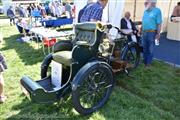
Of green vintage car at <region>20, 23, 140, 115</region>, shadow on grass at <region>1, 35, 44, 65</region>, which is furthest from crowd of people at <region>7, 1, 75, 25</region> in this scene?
green vintage car at <region>20, 23, 140, 115</region>

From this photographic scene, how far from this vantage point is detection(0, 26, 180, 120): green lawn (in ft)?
11.6

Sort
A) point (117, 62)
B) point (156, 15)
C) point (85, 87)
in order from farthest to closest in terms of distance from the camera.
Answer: point (156, 15), point (117, 62), point (85, 87)

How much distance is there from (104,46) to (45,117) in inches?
62.4

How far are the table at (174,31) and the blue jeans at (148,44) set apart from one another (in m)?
3.65

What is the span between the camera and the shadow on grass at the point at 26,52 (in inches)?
259

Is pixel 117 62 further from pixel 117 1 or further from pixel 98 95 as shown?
pixel 117 1

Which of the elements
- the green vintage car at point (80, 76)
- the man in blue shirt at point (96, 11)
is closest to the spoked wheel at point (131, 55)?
the man in blue shirt at point (96, 11)

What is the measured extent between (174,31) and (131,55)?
4.34m

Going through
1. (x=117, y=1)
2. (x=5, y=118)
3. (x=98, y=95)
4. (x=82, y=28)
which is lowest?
(x=5, y=118)

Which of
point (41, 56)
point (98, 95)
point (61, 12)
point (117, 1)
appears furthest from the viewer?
point (61, 12)

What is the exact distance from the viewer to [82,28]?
3.90 metres

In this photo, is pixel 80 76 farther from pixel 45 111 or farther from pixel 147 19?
pixel 147 19

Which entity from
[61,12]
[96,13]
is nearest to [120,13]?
[96,13]

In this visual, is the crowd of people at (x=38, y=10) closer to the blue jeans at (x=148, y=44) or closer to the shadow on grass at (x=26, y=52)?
the shadow on grass at (x=26, y=52)
